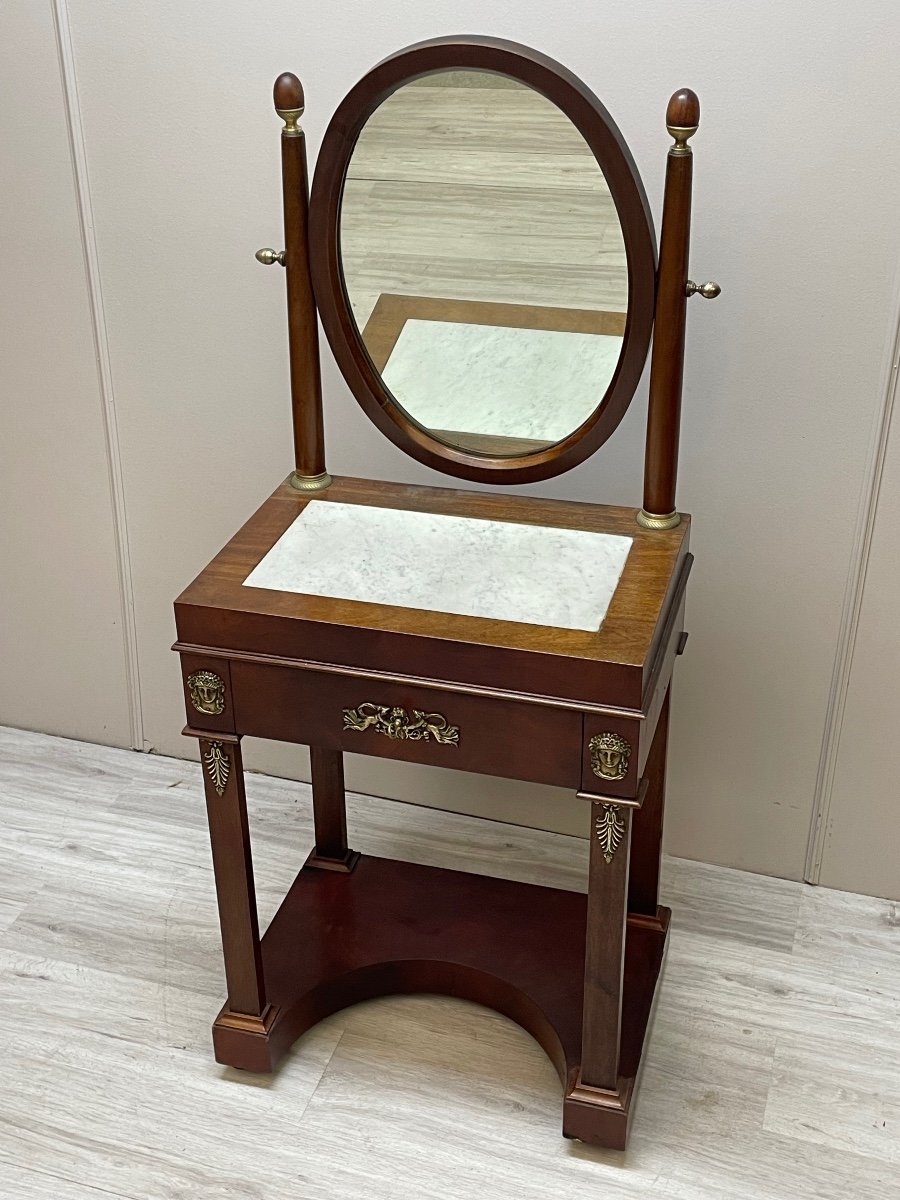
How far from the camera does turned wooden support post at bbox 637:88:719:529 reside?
1413mm

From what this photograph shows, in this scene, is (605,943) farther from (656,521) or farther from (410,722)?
(656,521)

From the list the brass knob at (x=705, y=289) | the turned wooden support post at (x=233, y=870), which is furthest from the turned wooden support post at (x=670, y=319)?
the turned wooden support post at (x=233, y=870)

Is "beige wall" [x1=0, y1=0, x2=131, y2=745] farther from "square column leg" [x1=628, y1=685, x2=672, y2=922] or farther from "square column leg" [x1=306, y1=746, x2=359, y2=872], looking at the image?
"square column leg" [x1=628, y1=685, x2=672, y2=922]

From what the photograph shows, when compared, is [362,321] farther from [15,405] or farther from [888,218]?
[15,405]

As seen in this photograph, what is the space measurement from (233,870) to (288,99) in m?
0.88

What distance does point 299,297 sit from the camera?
1.61 m

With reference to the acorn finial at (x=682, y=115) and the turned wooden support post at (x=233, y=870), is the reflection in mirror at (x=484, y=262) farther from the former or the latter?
the turned wooden support post at (x=233, y=870)

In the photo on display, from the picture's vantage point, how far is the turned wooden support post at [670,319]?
1.41 meters

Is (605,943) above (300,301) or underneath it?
underneath

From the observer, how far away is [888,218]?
5.29 ft

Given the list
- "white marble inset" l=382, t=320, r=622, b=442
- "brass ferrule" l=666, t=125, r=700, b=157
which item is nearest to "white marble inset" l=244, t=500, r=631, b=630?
"white marble inset" l=382, t=320, r=622, b=442

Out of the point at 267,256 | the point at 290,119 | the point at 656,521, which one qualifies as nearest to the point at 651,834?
the point at 656,521

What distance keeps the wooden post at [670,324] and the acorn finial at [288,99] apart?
0.40 m

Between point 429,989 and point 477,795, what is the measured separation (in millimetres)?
386
